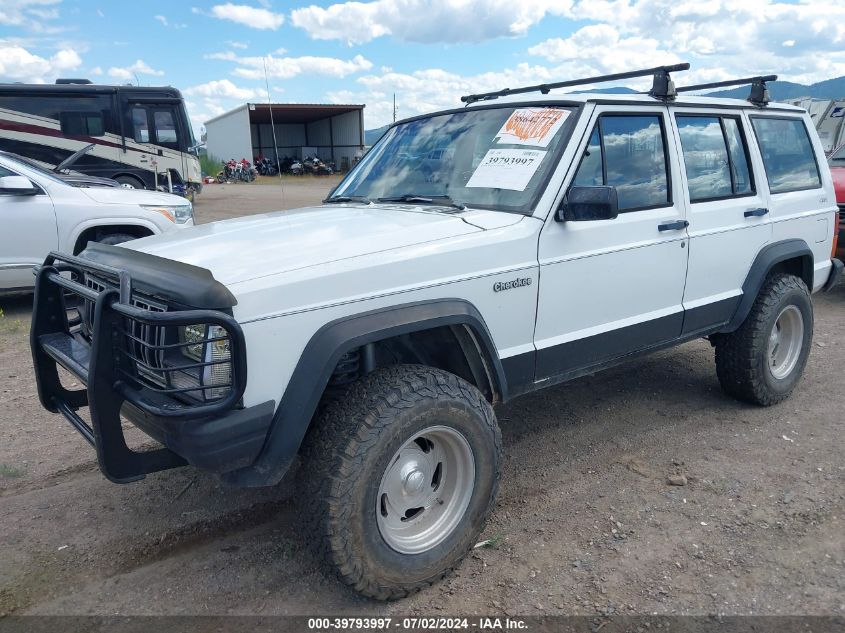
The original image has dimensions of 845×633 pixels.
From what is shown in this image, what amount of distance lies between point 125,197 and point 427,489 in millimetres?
5960

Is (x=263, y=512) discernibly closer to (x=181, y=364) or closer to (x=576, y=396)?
(x=181, y=364)

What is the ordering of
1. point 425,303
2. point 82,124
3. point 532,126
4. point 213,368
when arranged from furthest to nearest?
point 82,124
point 532,126
point 425,303
point 213,368

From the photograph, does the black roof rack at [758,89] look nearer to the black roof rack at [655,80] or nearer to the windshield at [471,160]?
the black roof rack at [655,80]

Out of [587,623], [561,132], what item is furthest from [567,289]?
[587,623]

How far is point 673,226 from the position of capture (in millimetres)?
3750

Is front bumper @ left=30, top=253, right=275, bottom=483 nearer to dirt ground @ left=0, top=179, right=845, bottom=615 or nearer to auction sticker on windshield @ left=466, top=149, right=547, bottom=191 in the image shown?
dirt ground @ left=0, top=179, right=845, bottom=615

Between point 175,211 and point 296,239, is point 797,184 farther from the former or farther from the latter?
point 175,211

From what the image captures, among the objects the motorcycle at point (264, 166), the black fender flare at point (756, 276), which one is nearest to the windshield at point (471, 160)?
the black fender flare at point (756, 276)

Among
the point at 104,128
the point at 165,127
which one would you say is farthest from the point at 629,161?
the point at 165,127

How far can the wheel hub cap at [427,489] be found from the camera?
2.80m

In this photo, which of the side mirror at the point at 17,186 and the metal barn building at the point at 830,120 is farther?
the metal barn building at the point at 830,120

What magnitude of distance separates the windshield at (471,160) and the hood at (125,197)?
4222 mm

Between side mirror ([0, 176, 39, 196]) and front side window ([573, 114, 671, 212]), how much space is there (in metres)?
5.93

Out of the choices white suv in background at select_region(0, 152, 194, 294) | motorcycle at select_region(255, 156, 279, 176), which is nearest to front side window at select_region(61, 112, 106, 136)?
white suv in background at select_region(0, 152, 194, 294)
